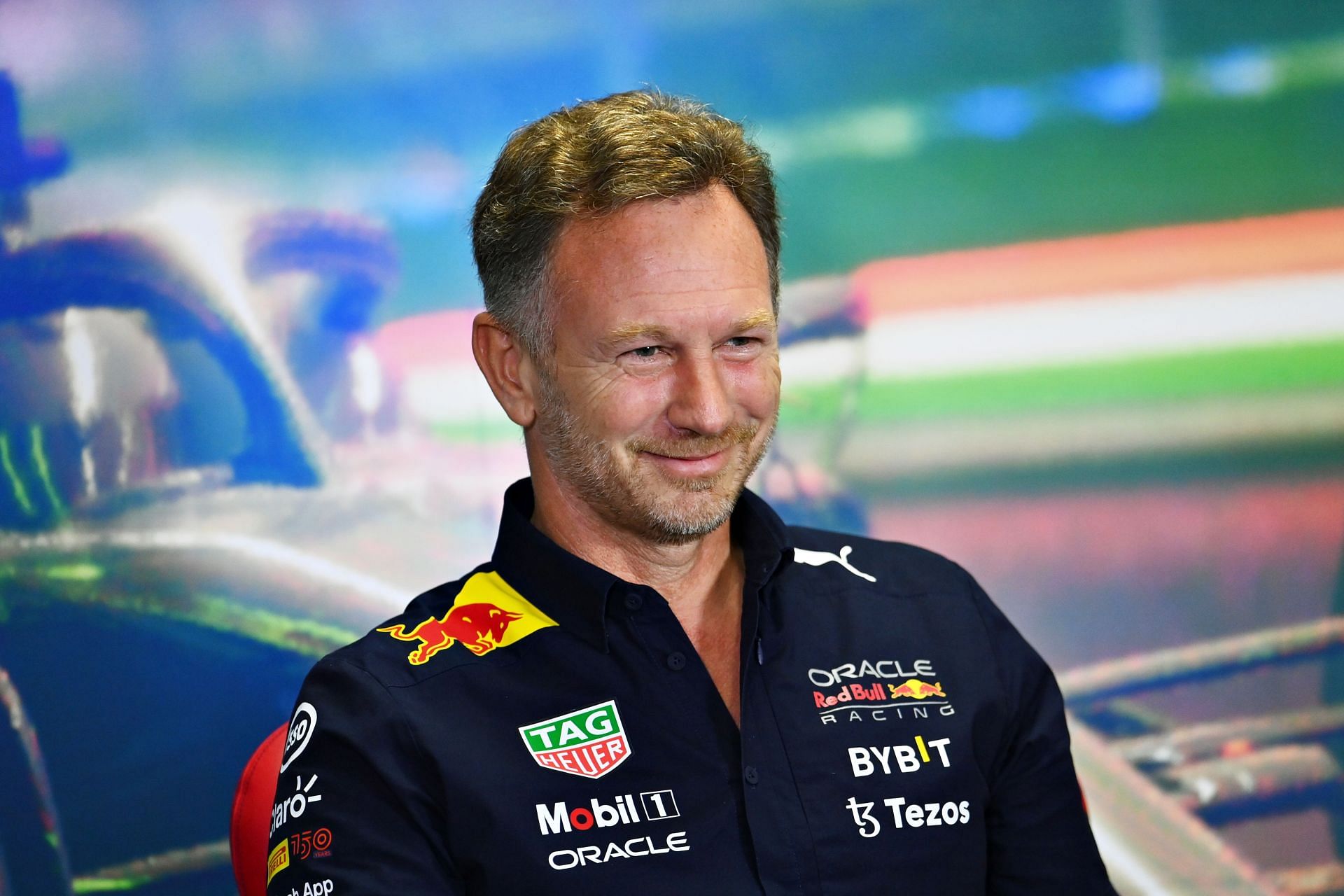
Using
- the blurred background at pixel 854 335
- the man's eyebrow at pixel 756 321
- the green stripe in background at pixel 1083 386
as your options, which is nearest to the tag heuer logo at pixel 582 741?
the man's eyebrow at pixel 756 321

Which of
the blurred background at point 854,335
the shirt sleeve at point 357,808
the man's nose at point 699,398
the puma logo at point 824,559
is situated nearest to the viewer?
the shirt sleeve at point 357,808

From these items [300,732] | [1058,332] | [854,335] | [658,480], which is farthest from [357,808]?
[1058,332]

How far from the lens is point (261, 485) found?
2.65 m

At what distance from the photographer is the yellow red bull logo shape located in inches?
65.1

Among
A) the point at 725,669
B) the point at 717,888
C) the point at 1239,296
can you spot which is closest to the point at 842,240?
the point at 1239,296

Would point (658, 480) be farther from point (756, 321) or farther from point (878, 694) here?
point (878, 694)

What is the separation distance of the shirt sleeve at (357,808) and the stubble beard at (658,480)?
0.33 m

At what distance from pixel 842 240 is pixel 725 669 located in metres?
1.31

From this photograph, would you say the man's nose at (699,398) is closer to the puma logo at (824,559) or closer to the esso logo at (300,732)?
the puma logo at (824,559)

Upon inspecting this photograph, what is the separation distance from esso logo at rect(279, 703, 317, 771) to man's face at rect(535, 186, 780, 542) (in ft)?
1.28

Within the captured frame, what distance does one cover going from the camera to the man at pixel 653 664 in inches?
60.2

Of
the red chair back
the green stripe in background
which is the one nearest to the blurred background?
the green stripe in background

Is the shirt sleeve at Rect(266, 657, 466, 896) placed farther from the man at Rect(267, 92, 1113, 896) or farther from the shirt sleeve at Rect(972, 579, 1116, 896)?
the shirt sleeve at Rect(972, 579, 1116, 896)

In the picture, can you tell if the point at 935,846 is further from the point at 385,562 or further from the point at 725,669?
the point at 385,562
